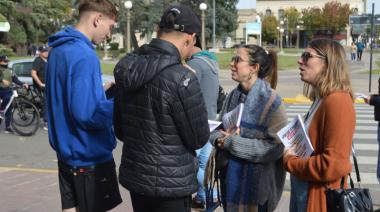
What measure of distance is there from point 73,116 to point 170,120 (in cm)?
72

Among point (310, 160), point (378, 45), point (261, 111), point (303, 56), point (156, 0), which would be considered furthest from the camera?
point (378, 45)

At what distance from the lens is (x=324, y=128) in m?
3.04

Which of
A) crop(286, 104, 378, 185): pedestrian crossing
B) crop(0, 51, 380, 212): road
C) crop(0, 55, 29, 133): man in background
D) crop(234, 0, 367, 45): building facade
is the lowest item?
crop(286, 104, 378, 185): pedestrian crossing

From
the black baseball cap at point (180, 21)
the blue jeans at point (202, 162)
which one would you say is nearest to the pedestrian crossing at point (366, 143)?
the blue jeans at point (202, 162)

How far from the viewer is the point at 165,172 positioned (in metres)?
2.75

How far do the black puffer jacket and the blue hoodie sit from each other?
36 centimetres

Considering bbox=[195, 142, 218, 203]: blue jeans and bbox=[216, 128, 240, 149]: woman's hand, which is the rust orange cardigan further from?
bbox=[195, 142, 218, 203]: blue jeans

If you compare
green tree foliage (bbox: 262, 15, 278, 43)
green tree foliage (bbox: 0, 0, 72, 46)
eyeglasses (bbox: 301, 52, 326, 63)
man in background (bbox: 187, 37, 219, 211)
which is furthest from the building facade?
eyeglasses (bbox: 301, 52, 326, 63)

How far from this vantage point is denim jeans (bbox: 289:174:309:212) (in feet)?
10.6

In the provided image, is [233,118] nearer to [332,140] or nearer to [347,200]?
[332,140]

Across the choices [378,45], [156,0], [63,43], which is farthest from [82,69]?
[378,45]

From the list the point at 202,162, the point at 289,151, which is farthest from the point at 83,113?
the point at 202,162

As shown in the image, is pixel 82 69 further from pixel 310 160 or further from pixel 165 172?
pixel 310 160

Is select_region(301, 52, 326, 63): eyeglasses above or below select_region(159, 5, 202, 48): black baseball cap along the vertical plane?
below
